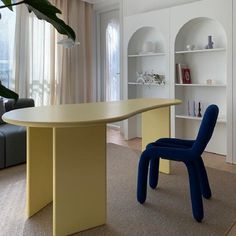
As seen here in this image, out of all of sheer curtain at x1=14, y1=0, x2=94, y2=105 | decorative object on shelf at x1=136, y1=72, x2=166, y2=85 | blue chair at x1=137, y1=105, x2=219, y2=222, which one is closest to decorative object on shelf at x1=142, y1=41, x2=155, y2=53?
decorative object on shelf at x1=136, y1=72, x2=166, y2=85

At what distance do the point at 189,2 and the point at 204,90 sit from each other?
1.25 meters

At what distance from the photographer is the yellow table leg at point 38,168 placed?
210 centimetres

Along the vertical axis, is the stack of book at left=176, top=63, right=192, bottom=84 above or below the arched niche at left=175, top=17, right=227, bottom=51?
below

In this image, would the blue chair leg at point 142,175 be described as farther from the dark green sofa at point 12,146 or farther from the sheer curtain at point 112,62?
the sheer curtain at point 112,62

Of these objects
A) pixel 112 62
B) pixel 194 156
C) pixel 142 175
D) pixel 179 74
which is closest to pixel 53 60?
pixel 112 62

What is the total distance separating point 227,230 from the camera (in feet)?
6.28

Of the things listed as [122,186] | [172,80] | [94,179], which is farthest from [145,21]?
[94,179]

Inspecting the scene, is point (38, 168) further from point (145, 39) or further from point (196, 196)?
point (145, 39)

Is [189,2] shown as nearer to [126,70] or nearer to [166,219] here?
[126,70]

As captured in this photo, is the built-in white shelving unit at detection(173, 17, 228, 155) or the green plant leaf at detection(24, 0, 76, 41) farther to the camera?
the built-in white shelving unit at detection(173, 17, 228, 155)

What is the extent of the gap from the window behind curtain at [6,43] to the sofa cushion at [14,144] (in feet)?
Result: 4.05

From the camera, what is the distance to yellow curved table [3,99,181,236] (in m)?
1.72

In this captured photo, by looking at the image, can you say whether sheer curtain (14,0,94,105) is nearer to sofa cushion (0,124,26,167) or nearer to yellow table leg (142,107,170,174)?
sofa cushion (0,124,26,167)

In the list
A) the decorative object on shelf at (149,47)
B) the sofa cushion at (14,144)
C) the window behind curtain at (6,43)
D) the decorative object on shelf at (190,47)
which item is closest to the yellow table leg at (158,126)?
the decorative object on shelf at (190,47)
